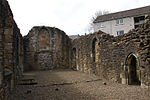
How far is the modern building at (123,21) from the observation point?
24234 millimetres

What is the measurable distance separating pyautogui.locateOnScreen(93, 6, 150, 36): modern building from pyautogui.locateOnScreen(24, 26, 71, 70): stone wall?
13.9 metres

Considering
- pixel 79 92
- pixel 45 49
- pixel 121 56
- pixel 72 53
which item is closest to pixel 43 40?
pixel 45 49

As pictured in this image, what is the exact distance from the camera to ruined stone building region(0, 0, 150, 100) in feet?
16.0

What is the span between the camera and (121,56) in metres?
7.64

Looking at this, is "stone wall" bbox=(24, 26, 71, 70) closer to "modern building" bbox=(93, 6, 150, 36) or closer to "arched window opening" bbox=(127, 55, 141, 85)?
"arched window opening" bbox=(127, 55, 141, 85)

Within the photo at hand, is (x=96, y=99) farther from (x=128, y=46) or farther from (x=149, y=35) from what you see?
(x=128, y=46)

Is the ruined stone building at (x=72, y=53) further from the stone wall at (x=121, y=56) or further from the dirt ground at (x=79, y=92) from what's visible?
the dirt ground at (x=79, y=92)

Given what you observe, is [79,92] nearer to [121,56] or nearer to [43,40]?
[121,56]

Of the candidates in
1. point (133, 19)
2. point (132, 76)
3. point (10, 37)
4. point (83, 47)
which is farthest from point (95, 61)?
point (133, 19)

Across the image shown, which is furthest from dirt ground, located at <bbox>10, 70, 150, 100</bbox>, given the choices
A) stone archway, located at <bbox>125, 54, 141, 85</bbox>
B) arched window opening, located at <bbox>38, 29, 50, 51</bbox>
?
arched window opening, located at <bbox>38, 29, 50, 51</bbox>

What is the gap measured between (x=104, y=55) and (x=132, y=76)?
221 cm

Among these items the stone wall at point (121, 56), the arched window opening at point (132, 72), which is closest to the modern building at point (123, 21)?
the stone wall at point (121, 56)

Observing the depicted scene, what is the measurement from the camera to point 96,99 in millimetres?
4809

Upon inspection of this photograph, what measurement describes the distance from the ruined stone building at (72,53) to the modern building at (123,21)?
13.5 m
